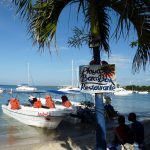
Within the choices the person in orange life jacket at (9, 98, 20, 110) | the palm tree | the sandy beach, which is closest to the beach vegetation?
the palm tree

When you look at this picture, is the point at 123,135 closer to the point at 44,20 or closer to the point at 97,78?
the point at 97,78

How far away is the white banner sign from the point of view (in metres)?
6.56

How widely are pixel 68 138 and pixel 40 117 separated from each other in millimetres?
5851

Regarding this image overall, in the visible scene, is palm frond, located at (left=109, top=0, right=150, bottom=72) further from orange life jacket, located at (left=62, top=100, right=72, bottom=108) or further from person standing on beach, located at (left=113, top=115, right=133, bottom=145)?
orange life jacket, located at (left=62, top=100, right=72, bottom=108)

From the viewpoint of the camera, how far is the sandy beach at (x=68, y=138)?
1562 centimetres

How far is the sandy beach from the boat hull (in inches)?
22.9

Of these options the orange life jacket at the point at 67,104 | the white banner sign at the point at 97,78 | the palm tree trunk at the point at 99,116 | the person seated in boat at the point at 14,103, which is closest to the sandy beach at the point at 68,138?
the orange life jacket at the point at 67,104

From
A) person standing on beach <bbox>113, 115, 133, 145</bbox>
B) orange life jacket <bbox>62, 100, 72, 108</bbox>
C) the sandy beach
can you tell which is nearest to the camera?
person standing on beach <bbox>113, 115, 133, 145</bbox>

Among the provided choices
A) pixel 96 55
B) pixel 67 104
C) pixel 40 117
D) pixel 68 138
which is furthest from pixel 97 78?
pixel 67 104

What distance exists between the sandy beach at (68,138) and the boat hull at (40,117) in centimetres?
58

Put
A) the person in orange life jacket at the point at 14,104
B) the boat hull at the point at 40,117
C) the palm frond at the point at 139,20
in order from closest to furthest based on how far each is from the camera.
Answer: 1. the palm frond at the point at 139,20
2. the boat hull at the point at 40,117
3. the person in orange life jacket at the point at 14,104

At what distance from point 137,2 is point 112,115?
2140 cm

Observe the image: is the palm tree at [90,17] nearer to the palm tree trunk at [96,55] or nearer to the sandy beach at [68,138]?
the palm tree trunk at [96,55]

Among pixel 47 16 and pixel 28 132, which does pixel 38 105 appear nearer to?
pixel 28 132
